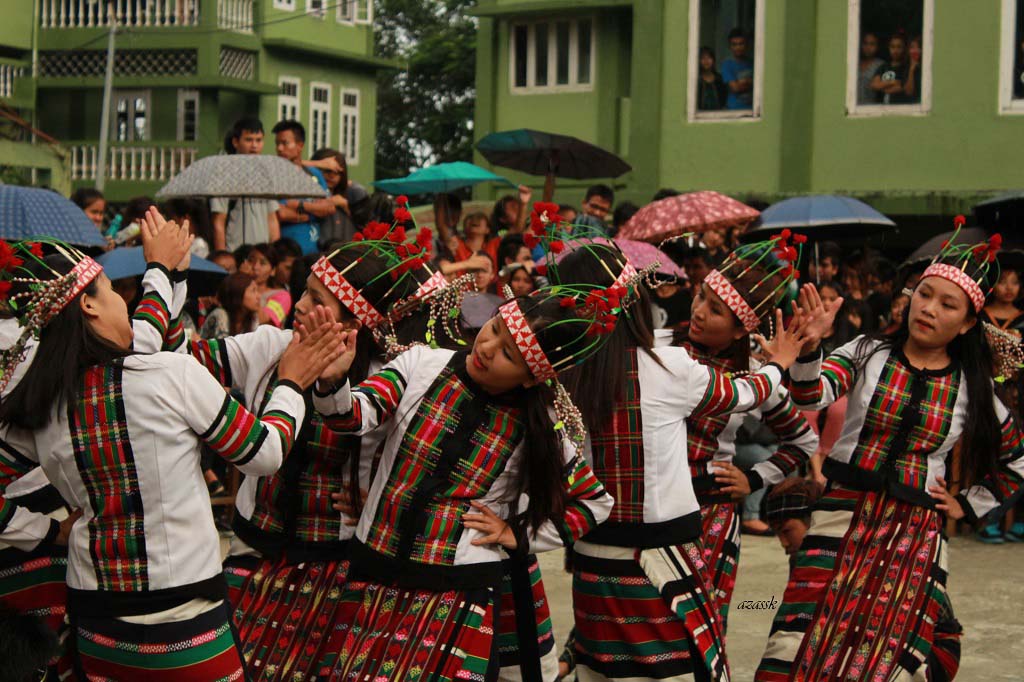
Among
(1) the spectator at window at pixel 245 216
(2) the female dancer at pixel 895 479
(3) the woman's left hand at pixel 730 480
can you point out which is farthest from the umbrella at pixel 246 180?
(2) the female dancer at pixel 895 479

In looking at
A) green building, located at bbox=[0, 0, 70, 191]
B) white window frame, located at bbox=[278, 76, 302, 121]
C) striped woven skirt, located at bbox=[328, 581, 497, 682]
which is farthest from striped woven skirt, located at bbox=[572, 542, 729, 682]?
white window frame, located at bbox=[278, 76, 302, 121]

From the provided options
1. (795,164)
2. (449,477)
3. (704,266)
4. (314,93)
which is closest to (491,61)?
(795,164)

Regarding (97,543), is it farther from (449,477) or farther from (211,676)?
(449,477)

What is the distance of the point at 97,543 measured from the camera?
3.79 metres

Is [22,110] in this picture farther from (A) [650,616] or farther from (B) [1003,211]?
(A) [650,616]

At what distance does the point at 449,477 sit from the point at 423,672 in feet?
1.86

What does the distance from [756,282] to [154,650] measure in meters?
2.75

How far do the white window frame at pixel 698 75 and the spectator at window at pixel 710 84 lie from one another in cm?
6

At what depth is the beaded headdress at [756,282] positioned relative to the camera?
545cm

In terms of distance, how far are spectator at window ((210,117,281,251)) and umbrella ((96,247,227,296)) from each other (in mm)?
1190

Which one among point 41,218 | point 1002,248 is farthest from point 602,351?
point 1002,248

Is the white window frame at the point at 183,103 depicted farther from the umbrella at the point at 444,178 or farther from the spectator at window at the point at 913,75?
the umbrella at the point at 444,178

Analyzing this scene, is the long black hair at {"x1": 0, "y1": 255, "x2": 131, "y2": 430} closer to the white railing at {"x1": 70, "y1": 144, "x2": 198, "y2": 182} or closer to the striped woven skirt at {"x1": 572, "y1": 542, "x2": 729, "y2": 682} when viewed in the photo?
the striped woven skirt at {"x1": 572, "y1": 542, "x2": 729, "y2": 682}

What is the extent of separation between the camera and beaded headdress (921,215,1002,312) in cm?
541
